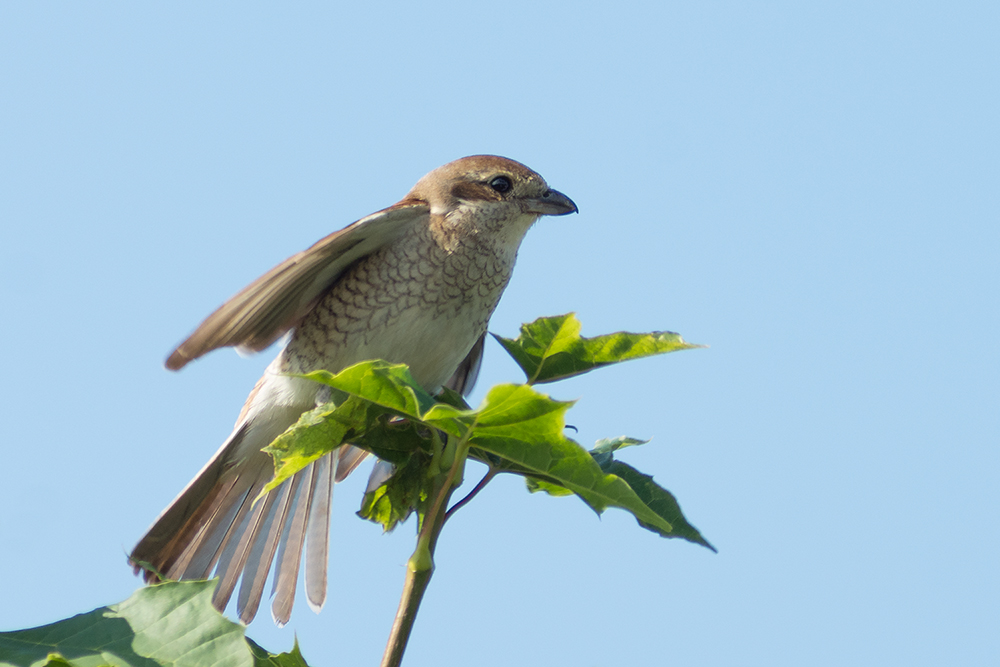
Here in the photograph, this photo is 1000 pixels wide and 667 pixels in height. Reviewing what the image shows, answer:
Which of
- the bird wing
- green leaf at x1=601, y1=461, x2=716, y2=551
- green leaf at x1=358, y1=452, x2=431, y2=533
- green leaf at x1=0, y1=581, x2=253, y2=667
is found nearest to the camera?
green leaf at x1=0, y1=581, x2=253, y2=667

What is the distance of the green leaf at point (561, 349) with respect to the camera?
190 centimetres

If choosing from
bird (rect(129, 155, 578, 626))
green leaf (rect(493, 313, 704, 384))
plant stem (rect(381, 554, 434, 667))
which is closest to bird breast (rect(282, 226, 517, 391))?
bird (rect(129, 155, 578, 626))

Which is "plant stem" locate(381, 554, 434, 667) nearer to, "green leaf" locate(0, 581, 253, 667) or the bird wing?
"green leaf" locate(0, 581, 253, 667)

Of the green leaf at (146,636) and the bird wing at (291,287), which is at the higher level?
the bird wing at (291,287)

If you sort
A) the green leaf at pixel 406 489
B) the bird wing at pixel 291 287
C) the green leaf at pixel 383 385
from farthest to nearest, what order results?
the bird wing at pixel 291 287 → the green leaf at pixel 406 489 → the green leaf at pixel 383 385

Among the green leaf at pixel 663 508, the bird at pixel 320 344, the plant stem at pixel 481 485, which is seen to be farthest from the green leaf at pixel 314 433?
the bird at pixel 320 344

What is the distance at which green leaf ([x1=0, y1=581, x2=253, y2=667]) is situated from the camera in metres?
1.37

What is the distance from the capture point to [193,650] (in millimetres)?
1384


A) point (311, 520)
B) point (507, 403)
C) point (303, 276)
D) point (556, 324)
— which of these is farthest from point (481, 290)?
point (507, 403)

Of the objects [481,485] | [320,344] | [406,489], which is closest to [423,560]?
[481,485]

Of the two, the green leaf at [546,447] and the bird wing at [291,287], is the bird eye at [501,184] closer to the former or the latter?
the bird wing at [291,287]

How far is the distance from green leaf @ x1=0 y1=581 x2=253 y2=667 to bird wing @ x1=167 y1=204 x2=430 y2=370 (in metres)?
1.74

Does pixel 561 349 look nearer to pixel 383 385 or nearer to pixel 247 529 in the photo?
pixel 383 385

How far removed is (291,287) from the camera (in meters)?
3.75
